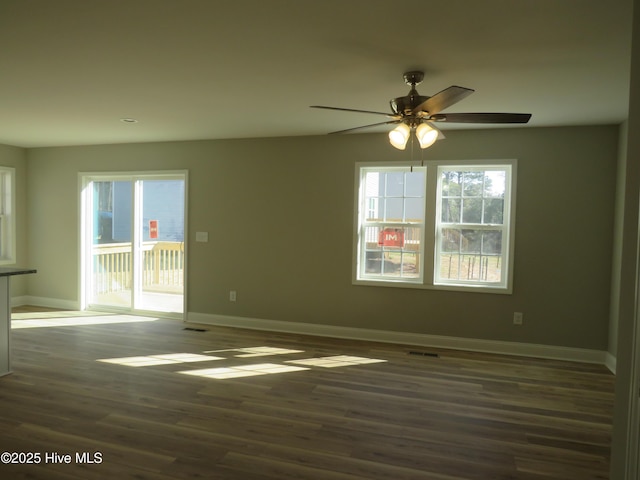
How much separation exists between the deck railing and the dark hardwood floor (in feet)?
4.97

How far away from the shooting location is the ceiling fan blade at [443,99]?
216cm

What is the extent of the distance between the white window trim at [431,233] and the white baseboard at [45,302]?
439 cm

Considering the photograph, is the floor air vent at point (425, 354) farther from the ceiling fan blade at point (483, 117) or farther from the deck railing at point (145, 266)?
the deck railing at point (145, 266)

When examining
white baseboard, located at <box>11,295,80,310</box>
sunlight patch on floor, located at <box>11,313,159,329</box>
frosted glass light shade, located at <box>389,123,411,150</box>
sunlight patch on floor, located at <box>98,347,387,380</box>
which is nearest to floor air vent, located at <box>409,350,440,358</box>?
sunlight patch on floor, located at <box>98,347,387,380</box>

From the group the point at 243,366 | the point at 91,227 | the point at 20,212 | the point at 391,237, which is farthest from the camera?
the point at 20,212

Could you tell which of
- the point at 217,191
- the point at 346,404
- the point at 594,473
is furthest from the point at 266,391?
the point at 217,191

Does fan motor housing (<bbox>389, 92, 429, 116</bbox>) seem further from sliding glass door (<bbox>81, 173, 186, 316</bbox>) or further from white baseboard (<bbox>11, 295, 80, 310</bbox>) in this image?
white baseboard (<bbox>11, 295, 80, 310</bbox>)

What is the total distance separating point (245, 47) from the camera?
250 cm

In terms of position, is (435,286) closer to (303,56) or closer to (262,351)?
(262,351)

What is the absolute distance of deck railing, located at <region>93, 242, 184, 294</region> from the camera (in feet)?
19.5

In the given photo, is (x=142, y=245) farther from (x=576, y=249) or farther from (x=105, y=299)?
(x=576, y=249)

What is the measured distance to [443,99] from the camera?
2297 mm

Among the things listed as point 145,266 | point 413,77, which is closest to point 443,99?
point 413,77

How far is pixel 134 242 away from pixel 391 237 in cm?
361
